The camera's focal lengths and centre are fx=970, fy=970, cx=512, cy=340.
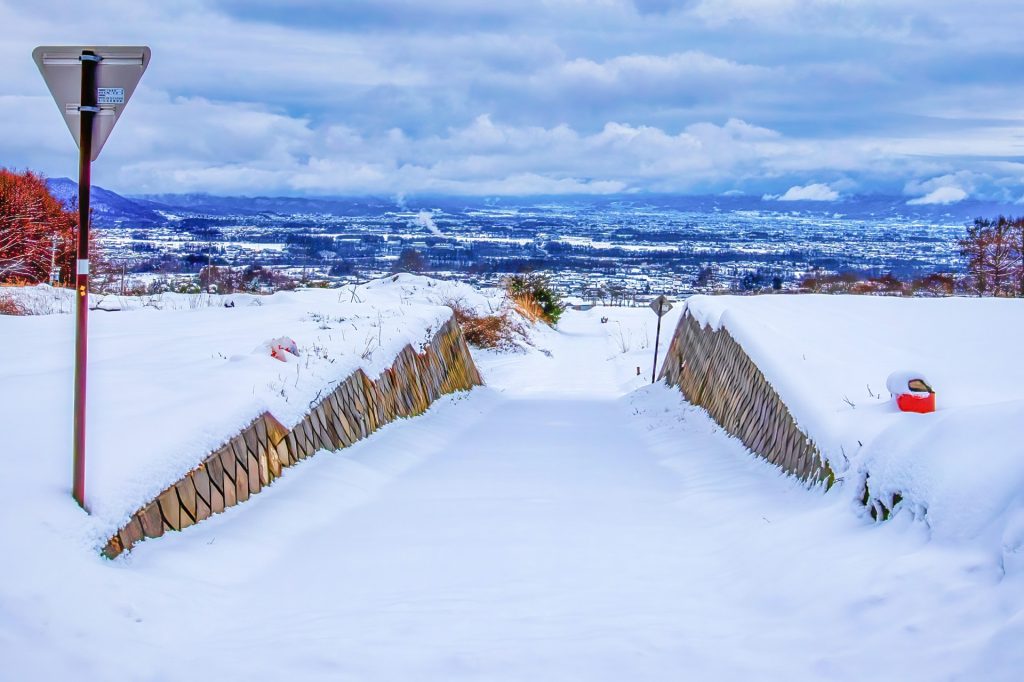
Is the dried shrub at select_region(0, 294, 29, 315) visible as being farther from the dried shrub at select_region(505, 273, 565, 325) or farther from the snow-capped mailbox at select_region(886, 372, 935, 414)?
the dried shrub at select_region(505, 273, 565, 325)

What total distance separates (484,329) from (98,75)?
31.3 metres

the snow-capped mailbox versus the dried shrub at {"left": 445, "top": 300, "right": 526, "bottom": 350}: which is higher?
the snow-capped mailbox

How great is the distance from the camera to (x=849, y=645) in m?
4.80

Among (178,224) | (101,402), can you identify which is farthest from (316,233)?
(101,402)

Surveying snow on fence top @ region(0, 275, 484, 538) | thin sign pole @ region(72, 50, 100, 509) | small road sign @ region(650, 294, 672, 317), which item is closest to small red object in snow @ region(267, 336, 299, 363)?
snow on fence top @ region(0, 275, 484, 538)

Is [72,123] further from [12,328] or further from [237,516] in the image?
[12,328]

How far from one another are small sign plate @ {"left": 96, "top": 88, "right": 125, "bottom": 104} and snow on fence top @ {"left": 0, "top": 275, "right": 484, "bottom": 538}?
7.73 feet

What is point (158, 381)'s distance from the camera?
891cm

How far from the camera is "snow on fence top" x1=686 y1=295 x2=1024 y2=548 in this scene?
5.56 m

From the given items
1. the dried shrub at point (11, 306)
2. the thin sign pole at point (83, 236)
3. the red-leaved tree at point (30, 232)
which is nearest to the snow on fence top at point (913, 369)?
the thin sign pole at point (83, 236)

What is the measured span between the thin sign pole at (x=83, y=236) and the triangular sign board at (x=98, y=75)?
0.03 metres

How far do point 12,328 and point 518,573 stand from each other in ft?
32.3

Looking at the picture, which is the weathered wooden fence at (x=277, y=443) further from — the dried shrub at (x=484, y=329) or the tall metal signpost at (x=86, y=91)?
the dried shrub at (x=484, y=329)

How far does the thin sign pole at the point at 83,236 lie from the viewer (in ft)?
18.7
